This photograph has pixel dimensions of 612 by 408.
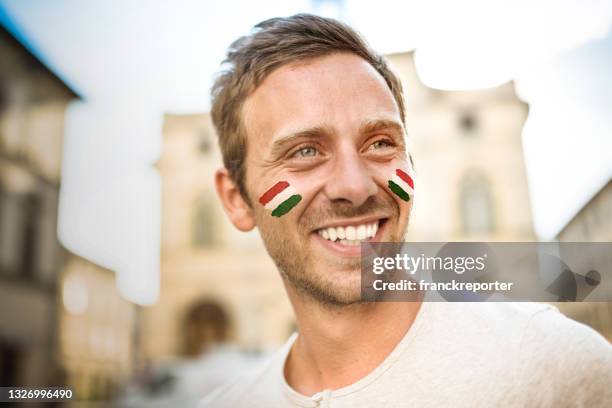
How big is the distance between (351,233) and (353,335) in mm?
220

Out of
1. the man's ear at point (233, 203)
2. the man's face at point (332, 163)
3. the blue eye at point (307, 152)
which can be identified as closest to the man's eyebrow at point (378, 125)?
the man's face at point (332, 163)

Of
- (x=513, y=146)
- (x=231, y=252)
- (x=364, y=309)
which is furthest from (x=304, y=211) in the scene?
(x=231, y=252)

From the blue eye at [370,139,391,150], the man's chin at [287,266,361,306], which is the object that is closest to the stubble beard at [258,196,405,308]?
the man's chin at [287,266,361,306]

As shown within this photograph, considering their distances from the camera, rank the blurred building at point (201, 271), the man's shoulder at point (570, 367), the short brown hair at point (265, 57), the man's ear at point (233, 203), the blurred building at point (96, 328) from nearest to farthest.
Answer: the man's shoulder at point (570, 367) < the short brown hair at point (265, 57) < the man's ear at point (233, 203) < the blurred building at point (96, 328) < the blurred building at point (201, 271)

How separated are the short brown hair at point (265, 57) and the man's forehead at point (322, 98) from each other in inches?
0.9

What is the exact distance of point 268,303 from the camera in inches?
96.8

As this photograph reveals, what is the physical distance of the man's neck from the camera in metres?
1.27

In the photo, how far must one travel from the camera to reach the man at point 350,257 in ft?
3.71

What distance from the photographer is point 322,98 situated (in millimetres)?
1265

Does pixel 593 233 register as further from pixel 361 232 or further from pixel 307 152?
pixel 307 152

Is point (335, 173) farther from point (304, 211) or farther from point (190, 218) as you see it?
point (190, 218)

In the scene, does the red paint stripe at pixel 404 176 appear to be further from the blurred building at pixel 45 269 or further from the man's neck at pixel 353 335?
the blurred building at pixel 45 269

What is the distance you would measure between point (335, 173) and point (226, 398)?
25.1 inches

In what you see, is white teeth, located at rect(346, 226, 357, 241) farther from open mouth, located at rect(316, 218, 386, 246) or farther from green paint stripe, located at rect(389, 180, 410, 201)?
green paint stripe, located at rect(389, 180, 410, 201)
